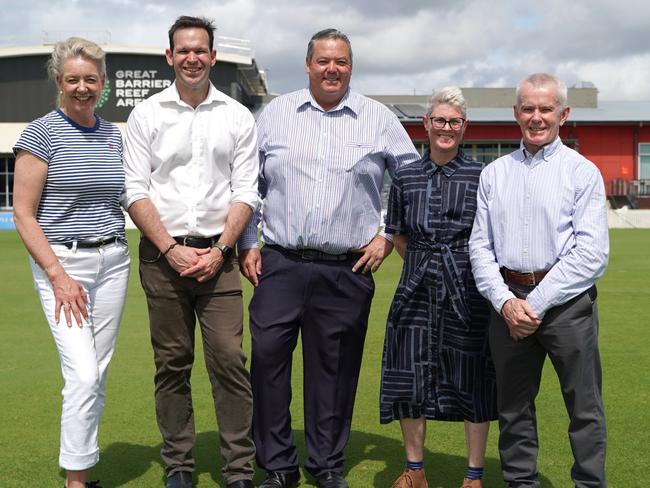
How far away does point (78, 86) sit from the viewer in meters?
3.73

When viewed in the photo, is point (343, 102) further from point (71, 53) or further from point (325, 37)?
point (71, 53)

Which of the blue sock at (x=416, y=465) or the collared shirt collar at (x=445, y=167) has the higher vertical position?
the collared shirt collar at (x=445, y=167)

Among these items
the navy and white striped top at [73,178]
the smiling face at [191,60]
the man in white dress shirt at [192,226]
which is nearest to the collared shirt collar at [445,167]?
the man in white dress shirt at [192,226]

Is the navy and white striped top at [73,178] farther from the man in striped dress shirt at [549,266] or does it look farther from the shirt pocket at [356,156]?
the man in striped dress shirt at [549,266]

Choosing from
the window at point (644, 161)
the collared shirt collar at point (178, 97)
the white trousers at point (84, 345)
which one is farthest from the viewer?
the window at point (644, 161)

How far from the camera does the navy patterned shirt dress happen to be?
395 cm

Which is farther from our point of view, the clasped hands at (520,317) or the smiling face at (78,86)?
the smiling face at (78,86)

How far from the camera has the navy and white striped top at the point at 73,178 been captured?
369cm

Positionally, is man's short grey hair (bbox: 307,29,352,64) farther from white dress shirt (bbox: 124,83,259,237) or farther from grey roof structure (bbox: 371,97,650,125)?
grey roof structure (bbox: 371,97,650,125)

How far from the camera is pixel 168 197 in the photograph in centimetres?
398

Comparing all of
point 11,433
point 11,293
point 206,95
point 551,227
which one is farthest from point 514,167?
point 11,293

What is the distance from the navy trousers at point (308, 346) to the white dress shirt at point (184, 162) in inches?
18.3

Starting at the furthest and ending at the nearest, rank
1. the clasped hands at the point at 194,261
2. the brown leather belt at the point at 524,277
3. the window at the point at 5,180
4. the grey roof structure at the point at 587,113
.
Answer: the window at the point at 5,180 < the grey roof structure at the point at 587,113 < the clasped hands at the point at 194,261 < the brown leather belt at the point at 524,277

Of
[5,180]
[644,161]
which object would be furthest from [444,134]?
[5,180]
